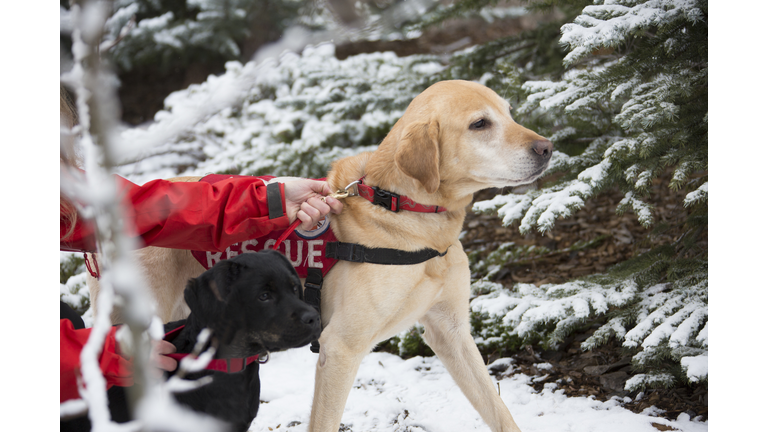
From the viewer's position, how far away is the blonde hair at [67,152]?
0.96 m

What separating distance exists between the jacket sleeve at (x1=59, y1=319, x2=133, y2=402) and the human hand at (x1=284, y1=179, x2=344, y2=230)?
2.33 feet

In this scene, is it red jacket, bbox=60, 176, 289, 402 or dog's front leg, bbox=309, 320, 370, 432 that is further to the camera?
dog's front leg, bbox=309, 320, 370, 432

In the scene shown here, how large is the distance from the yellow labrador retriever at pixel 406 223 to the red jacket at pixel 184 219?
1.53 ft

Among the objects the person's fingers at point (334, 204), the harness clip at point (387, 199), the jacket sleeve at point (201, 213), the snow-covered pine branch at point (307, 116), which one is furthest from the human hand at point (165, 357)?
the snow-covered pine branch at point (307, 116)

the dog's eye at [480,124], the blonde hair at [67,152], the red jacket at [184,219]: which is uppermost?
the blonde hair at [67,152]

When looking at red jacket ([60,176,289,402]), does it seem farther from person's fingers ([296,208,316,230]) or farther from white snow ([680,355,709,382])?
white snow ([680,355,709,382])

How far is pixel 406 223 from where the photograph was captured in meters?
2.05

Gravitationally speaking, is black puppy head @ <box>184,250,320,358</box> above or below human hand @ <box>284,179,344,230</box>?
below

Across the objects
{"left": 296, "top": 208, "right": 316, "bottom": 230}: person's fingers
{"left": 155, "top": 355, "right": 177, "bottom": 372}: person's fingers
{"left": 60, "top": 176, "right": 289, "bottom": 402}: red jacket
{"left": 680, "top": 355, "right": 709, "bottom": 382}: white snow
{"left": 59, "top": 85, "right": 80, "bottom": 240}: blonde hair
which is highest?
{"left": 59, "top": 85, "right": 80, "bottom": 240}: blonde hair

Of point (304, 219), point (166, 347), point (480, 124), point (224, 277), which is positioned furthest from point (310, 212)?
point (480, 124)

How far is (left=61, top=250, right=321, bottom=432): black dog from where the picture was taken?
1.36 m

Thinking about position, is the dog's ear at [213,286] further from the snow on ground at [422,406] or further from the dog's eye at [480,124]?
the snow on ground at [422,406]

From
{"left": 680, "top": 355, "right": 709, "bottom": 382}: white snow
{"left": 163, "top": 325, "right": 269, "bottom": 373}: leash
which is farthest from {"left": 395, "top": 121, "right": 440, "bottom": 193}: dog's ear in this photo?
{"left": 680, "top": 355, "right": 709, "bottom": 382}: white snow

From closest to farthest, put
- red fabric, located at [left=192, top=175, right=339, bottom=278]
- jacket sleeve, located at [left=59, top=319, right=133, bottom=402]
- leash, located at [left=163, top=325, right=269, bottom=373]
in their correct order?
jacket sleeve, located at [left=59, top=319, right=133, bottom=402] → leash, located at [left=163, top=325, right=269, bottom=373] → red fabric, located at [left=192, top=175, right=339, bottom=278]
